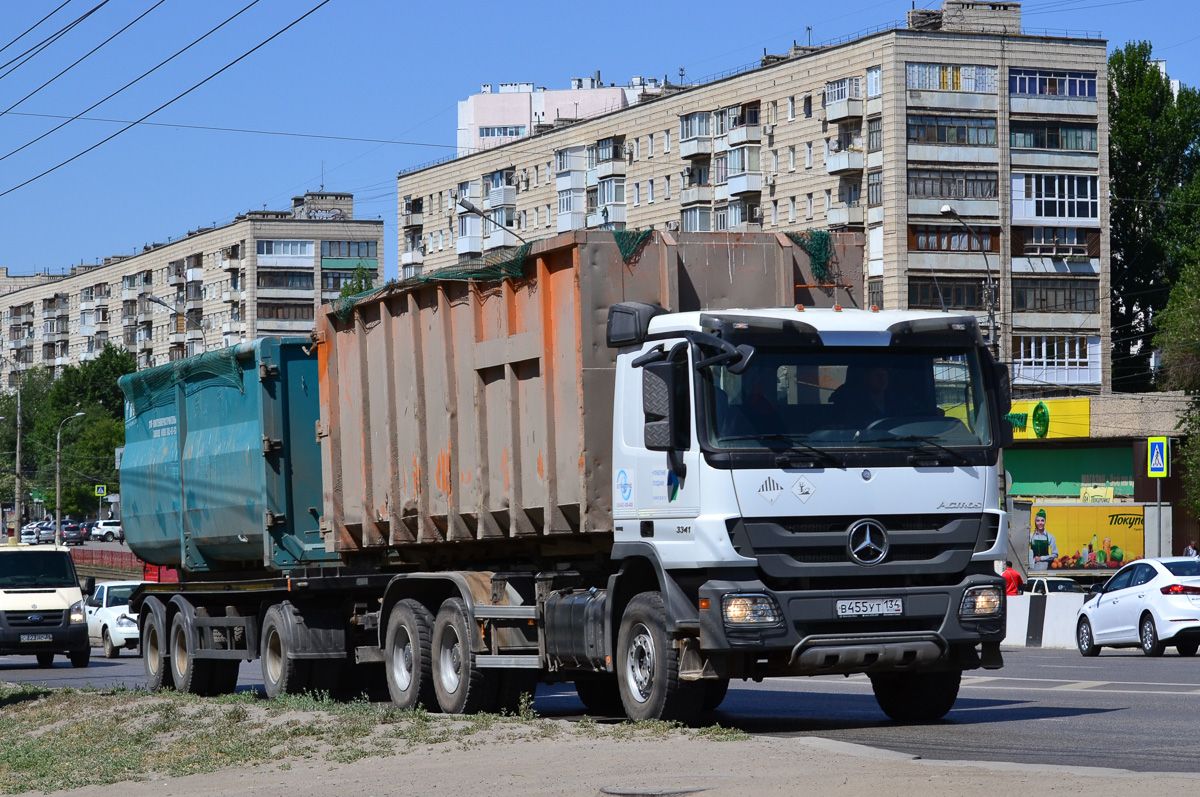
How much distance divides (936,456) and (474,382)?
159 inches

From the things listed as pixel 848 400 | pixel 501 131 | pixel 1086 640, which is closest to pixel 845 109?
pixel 1086 640

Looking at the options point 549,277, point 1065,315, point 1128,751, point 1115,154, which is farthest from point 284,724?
point 1115,154

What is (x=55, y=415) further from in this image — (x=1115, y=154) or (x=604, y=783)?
(x=604, y=783)

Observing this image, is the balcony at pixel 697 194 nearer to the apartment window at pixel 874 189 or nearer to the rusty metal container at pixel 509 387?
the apartment window at pixel 874 189

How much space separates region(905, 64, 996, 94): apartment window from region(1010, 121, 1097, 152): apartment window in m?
2.06

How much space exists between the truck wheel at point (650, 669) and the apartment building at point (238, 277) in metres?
102

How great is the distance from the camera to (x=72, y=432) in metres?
122

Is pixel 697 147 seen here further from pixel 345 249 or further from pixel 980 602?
pixel 980 602

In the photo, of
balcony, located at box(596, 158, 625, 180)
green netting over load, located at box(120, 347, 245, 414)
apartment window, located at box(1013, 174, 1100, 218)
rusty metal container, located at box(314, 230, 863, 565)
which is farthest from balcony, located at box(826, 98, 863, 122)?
rusty metal container, located at box(314, 230, 863, 565)

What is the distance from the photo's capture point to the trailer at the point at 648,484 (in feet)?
37.5

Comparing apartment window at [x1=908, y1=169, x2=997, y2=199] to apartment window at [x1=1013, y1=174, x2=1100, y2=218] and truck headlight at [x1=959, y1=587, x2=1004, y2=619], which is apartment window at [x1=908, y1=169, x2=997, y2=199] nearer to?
apartment window at [x1=1013, y1=174, x2=1100, y2=218]

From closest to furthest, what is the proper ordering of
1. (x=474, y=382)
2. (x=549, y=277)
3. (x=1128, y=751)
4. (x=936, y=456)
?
(x=1128, y=751) < (x=936, y=456) < (x=549, y=277) < (x=474, y=382)

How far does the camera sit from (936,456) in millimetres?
11672

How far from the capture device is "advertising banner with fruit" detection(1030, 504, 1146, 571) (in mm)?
55256
